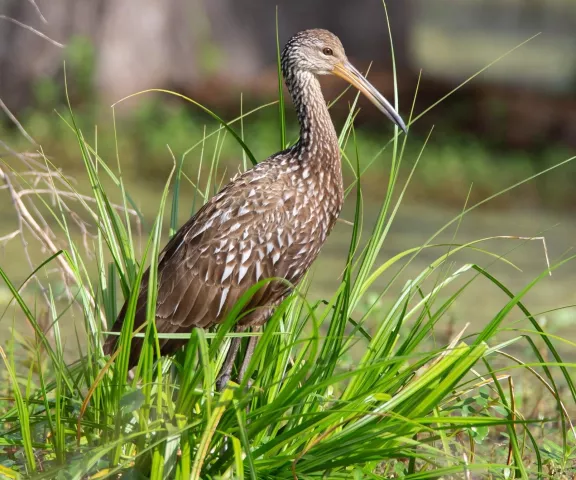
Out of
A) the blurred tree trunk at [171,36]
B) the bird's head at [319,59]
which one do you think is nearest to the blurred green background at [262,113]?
the blurred tree trunk at [171,36]

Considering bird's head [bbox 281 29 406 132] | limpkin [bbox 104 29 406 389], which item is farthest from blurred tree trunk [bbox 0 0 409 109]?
limpkin [bbox 104 29 406 389]

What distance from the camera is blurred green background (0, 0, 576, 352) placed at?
8.77m

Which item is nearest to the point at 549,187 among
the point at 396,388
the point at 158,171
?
the point at 158,171

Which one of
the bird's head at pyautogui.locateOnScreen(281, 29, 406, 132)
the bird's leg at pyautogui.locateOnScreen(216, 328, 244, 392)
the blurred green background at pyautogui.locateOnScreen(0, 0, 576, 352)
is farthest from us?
the blurred green background at pyautogui.locateOnScreen(0, 0, 576, 352)

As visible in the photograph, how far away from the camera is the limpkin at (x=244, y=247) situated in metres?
3.53

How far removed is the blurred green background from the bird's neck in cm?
306

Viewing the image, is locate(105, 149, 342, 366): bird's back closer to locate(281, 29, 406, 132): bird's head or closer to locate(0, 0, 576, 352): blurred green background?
locate(281, 29, 406, 132): bird's head

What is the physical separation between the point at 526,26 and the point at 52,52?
28.5 metres

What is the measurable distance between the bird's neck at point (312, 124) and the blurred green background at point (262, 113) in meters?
3.06

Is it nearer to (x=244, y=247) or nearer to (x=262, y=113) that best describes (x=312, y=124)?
(x=244, y=247)

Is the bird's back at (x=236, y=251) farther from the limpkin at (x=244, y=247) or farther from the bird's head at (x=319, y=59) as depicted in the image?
the bird's head at (x=319, y=59)

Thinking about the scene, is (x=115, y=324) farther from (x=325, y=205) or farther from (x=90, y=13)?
(x=90, y=13)

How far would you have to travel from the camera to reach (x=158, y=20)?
40.5 ft

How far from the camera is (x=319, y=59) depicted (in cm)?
396
